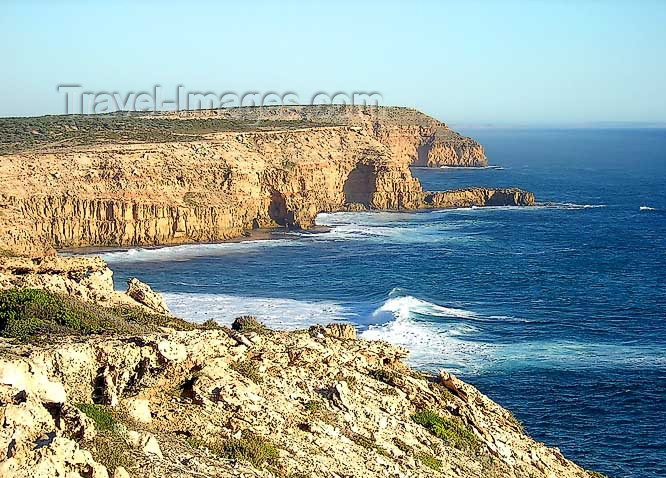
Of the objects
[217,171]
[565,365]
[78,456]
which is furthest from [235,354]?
[217,171]

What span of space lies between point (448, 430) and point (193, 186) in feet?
197

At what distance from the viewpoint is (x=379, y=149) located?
99.8 meters

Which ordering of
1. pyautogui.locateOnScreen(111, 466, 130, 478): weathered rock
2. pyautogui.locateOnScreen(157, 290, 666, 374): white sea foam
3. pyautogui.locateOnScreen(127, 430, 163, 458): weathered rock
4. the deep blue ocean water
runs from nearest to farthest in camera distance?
pyautogui.locateOnScreen(111, 466, 130, 478): weathered rock < pyautogui.locateOnScreen(127, 430, 163, 458): weathered rock < the deep blue ocean water < pyautogui.locateOnScreen(157, 290, 666, 374): white sea foam

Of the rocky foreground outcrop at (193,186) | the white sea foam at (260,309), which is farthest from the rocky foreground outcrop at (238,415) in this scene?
the rocky foreground outcrop at (193,186)

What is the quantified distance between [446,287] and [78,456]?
45626mm

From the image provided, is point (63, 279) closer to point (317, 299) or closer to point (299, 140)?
point (317, 299)

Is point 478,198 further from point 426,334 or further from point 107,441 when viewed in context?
point 107,441

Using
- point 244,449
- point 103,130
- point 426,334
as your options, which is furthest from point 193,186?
point 244,449

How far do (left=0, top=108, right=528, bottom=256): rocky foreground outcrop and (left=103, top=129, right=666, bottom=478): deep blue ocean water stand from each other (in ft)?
12.3

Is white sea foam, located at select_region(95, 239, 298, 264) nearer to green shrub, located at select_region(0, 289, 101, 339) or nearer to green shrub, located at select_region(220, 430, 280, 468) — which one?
green shrub, located at select_region(0, 289, 101, 339)

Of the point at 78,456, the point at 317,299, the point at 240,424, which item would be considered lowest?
the point at 317,299

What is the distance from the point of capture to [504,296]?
172ft

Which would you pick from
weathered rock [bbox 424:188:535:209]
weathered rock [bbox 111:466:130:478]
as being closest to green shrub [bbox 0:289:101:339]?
weathered rock [bbox 111:466:130:478]

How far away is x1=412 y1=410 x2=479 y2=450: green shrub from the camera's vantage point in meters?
18.7
